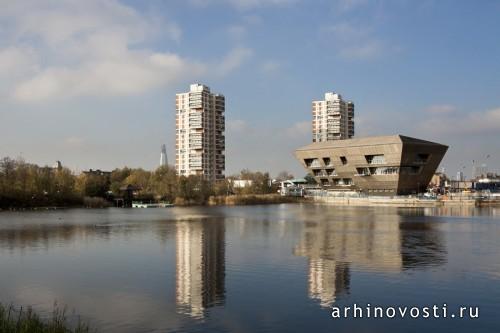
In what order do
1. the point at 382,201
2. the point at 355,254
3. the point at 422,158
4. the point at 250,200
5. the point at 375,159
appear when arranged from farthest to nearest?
the point at 250,200 < the point at 375,159 < the point at 422,158 < the point at 382,201 < the point at 355,254

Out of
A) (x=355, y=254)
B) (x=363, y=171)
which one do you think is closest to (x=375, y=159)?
(x=363, y=171)

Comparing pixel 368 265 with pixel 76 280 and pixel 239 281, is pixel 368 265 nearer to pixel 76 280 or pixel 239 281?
pixel 239 281

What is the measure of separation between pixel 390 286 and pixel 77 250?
21965 millimetres

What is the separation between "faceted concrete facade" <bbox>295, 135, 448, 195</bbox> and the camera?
4801 inches

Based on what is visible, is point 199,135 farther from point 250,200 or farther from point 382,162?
point 382,162

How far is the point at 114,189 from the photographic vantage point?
13888 cm

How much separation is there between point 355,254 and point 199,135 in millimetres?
162752

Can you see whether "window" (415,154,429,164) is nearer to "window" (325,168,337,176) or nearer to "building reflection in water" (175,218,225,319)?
"window" (325,168,337,176)

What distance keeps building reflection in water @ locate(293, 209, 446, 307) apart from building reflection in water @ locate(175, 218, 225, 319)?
4.04 metres

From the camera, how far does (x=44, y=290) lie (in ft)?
68.3

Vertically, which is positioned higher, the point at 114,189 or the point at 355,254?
the point at 114,189

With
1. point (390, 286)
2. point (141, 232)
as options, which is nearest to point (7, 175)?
point (141, 232)

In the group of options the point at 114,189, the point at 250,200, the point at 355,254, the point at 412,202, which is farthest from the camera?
the point at 250,200

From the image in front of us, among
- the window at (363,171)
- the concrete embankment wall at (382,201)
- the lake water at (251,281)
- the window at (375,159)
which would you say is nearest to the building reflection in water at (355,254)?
the lake water at (251,281)
